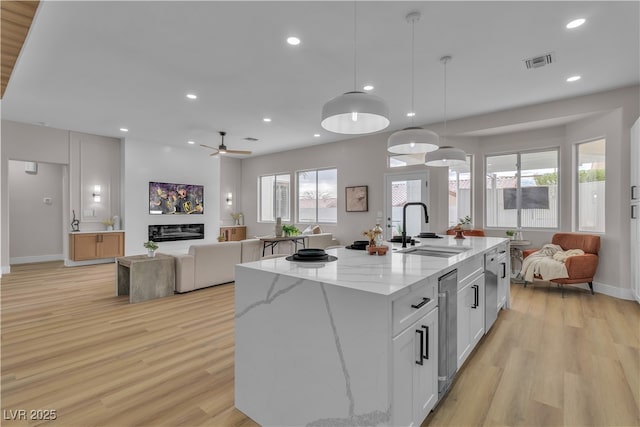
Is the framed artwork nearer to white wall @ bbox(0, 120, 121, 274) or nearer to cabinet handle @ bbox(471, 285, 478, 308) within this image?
cabinet handle @ bbox(471, 285, 478, 308)

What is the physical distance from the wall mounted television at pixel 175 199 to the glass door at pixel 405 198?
5.29 meters

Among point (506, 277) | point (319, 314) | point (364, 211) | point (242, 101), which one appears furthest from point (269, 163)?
point (319, 314)

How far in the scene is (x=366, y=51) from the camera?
3.38 metres

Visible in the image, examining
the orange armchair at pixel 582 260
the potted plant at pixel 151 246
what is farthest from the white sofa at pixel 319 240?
the orange armchair at pixel 582 260

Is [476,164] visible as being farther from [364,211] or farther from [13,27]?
[13,27]

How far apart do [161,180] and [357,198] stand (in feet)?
16.8

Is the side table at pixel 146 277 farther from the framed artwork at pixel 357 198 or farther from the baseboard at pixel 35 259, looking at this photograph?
the baseboard at pixel 35 259

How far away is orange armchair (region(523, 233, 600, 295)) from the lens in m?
4.51

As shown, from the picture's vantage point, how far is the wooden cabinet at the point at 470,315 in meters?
2.25

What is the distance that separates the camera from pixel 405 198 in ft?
22.1

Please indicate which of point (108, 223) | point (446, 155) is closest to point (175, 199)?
point (108, 223)

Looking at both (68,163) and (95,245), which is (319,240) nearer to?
(95,245)

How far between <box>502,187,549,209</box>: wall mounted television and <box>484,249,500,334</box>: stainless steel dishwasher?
3322 millimetres

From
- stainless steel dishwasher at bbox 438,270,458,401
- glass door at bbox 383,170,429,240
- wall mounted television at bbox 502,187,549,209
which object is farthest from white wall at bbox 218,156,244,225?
stainless steel dishwasher at bbox 438,270,458,401
